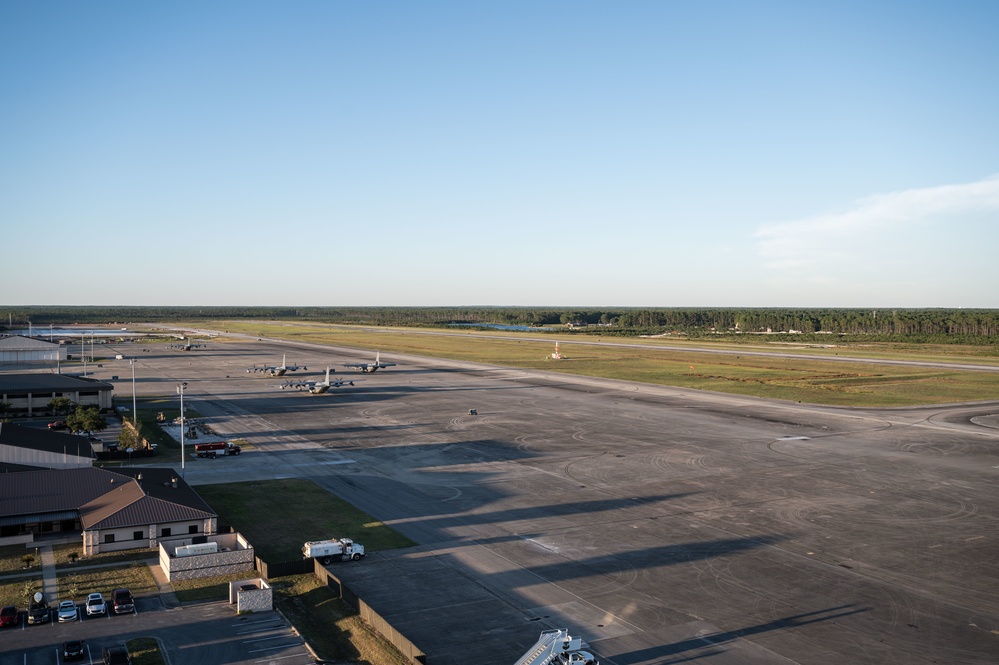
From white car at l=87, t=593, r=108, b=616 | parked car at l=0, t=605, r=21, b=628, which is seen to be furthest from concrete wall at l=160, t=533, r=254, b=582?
parked car at l=0, t=605, r=21, b=628

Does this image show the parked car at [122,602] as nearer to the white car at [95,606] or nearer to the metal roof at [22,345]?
the white car at [95,606]

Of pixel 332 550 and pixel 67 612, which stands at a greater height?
pixel 332 550

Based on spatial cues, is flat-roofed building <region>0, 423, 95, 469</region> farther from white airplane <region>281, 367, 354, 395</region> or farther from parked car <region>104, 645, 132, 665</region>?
white airplane <region>281, 367, 354, 395</region>

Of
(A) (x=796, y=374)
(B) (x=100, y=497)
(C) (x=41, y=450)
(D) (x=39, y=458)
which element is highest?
(A) (x=796, y=374)

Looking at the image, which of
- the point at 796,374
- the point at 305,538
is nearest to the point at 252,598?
the point at 305,538

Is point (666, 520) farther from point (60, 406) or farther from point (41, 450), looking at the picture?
point (60, 406)

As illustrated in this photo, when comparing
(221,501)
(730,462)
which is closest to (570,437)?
(730,462)
